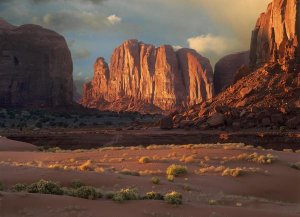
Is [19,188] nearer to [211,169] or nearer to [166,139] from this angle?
[211,169]

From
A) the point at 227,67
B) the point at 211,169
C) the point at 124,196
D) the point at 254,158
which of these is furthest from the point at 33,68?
the point at 124,196

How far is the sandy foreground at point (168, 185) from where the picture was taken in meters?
11.6

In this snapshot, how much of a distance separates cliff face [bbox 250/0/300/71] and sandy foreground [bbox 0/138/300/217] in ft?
138

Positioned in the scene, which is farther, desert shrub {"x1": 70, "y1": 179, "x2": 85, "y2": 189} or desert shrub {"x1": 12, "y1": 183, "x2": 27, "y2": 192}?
desert shrub {"x1": 70, "y1": 179, "x2": 85, "y2": 189}

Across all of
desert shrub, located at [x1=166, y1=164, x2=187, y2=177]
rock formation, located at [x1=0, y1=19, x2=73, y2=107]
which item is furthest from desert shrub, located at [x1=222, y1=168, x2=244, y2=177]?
rock formation, located at [x1=0, y1=19, x2=73, y2=107]

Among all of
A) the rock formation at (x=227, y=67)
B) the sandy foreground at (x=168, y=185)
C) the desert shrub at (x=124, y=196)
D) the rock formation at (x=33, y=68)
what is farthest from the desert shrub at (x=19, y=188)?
the rock formation at (x=227, y=67)

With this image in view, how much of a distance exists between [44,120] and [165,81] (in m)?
87.2

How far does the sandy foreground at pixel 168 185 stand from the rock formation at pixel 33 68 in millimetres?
81279

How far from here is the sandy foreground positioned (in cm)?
1162

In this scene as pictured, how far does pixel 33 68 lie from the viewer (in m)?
113

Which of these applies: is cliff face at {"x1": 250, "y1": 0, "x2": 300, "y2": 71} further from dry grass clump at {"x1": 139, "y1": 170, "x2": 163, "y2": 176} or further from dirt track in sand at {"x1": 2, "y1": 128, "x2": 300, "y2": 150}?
dry grass clump at {"x1": 139, "y1": 170, "x2": 163, "y2": 176}

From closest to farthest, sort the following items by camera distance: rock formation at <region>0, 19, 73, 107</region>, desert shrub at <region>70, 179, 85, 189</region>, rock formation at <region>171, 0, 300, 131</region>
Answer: desert shrub at <region>70, 179, 85, 189</region> < rock formation at <region>171, 0, 300, 131</region> < rock formation at <region>0, 19, 73, 107</region>

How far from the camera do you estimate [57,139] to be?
5028 centimetres

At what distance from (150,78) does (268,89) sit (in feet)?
374
